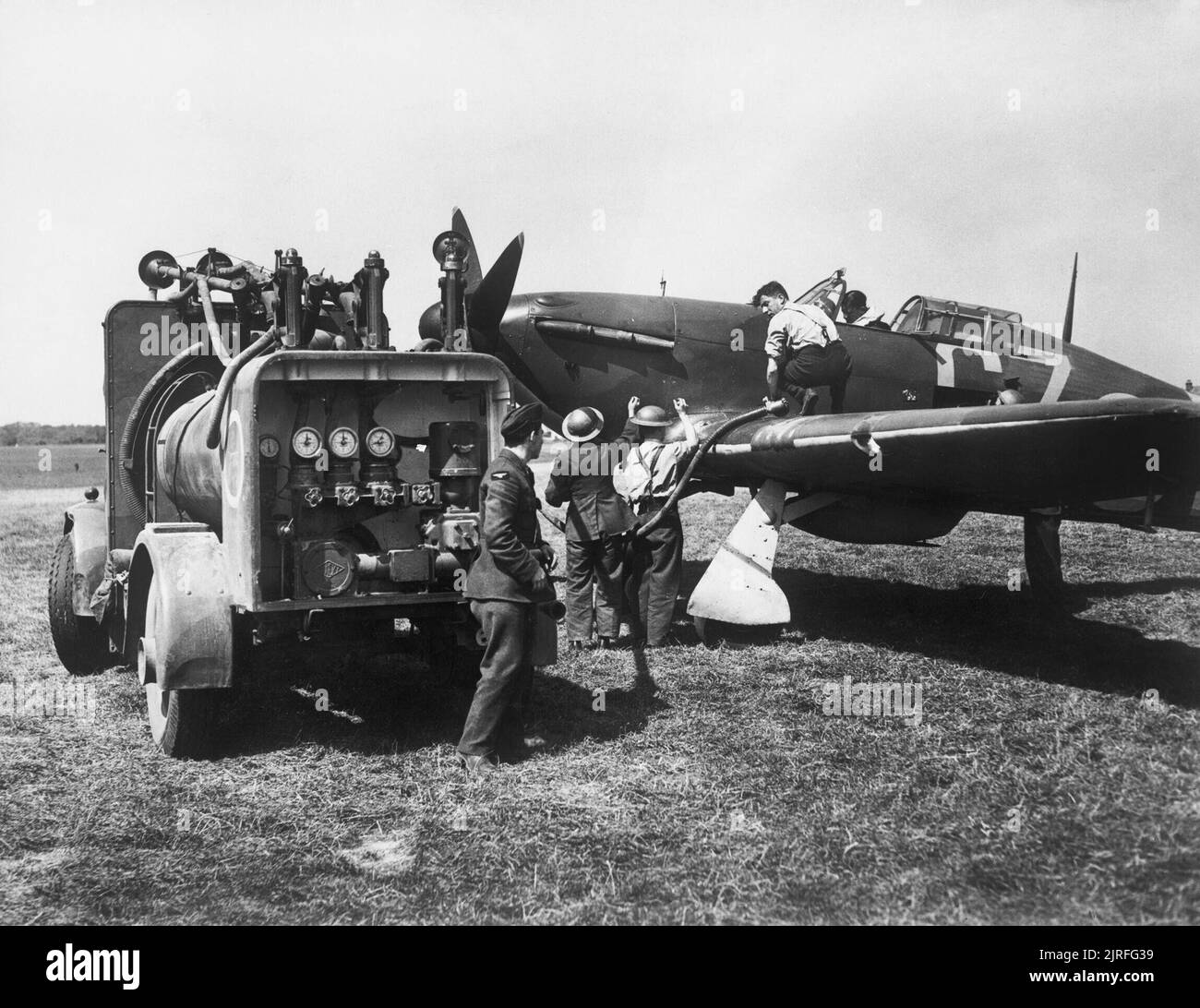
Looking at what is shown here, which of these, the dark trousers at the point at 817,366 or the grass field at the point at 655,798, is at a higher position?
the dark trousers at the point at 817,366

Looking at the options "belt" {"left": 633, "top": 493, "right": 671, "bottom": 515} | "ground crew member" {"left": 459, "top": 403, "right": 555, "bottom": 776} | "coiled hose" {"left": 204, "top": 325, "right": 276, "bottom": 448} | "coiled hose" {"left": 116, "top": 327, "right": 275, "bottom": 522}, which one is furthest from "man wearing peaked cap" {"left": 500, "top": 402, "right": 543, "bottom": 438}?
"coiled hose" {"left": 116, "top": 327, "right": 275, "bottom": 522}

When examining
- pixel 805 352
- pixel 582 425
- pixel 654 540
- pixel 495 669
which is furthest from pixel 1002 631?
pixel 495 669

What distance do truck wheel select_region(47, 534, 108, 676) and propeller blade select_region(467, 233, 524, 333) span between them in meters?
3.56

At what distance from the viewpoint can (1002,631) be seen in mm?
7895

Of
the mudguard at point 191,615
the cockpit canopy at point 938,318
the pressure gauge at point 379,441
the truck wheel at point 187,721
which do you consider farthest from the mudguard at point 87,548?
the cockpit canopy at point 938,318

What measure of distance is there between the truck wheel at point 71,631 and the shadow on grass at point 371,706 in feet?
4.18

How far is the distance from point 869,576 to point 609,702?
17.7 feet

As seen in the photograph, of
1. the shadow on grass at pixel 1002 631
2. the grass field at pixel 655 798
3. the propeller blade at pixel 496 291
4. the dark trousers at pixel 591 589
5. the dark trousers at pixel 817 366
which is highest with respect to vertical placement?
the propeller blade at pixel 496 291

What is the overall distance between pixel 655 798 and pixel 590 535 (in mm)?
3280

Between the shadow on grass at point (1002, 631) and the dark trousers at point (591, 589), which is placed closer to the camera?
the shadow on grass at point (1002, 631)

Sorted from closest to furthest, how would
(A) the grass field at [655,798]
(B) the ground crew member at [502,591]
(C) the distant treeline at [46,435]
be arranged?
(A) the grass field at [655,798], (B) the ground crew member at [502,591], (C) the distant treeline at [46,435]

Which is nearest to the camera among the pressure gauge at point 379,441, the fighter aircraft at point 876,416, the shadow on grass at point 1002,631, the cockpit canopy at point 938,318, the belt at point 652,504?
the pressure gauge at point 379,441

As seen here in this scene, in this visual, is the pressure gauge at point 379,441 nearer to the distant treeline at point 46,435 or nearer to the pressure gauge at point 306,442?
the pressure gauge at point 306,442

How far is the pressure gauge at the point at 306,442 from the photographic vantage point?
16.1ft
